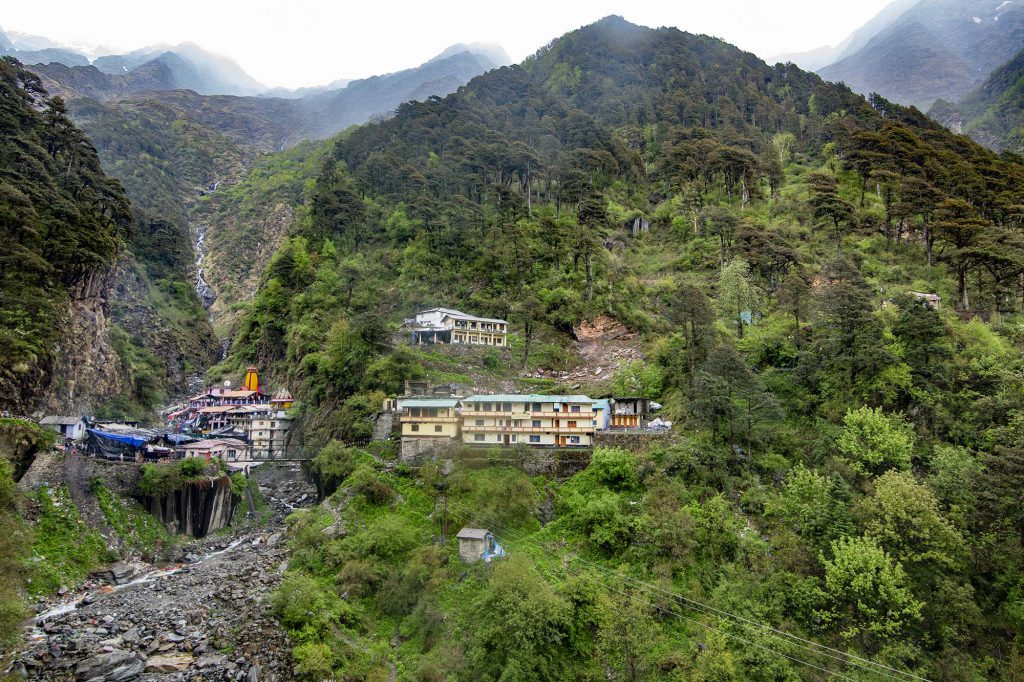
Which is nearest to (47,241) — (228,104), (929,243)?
(929,243)

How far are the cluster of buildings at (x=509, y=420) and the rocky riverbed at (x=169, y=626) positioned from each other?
455 inches

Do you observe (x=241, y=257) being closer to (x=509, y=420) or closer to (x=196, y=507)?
(x=196, y=507)

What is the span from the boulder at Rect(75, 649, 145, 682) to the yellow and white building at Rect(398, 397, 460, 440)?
18.7 metres

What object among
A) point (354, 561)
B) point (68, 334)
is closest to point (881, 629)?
point (354, 561)

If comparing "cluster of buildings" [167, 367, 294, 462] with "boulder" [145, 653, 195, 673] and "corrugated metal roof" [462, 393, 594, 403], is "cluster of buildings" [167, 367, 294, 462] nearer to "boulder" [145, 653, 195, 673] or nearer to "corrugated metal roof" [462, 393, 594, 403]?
"corrugated metal roof" [462, 393, 594, 403]

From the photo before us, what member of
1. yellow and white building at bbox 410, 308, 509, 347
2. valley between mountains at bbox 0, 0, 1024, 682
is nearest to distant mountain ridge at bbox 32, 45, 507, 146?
valley between mountains at bbox 0, 0, 1024, 682

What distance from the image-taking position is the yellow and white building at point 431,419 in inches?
1510

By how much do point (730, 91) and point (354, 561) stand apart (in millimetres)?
97114

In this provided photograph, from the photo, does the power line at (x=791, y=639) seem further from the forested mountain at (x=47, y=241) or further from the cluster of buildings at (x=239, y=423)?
the forested mountain at (x=47, y=241)

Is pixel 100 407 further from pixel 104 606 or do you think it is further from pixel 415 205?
pixel 415 205

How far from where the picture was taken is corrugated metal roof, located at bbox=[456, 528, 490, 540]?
29.1 meters

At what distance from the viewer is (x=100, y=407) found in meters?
49.8

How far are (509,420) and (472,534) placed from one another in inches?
396

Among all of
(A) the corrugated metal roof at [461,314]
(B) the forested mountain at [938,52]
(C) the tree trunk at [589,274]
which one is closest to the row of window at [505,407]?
(A) the corrugated metal roof at [461,314]
